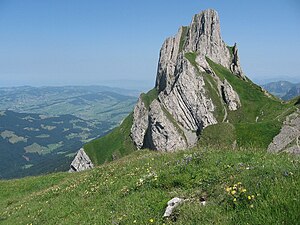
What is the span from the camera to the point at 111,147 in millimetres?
162125

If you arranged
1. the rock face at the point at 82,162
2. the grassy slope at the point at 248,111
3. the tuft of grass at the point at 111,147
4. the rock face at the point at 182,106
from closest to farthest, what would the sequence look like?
the grassy slope at the point at 248,111 → the rock face at the point at 182,106 → the rock face at the point at 82,162 → the tuft of grass at the point at 111,147

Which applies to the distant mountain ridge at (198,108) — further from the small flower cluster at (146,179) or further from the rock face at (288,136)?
the small flower cluster at (146,179)

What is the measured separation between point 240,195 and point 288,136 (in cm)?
9043

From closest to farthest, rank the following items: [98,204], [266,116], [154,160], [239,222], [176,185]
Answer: [239,222] < [176,185] < [98,204] < [154,160] < [266,116]

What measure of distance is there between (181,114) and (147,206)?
434 feet

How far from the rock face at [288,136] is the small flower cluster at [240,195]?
3281 inches

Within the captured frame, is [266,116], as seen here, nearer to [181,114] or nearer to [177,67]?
[181,114]

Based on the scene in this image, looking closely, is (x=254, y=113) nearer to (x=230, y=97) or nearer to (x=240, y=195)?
(x=230, y=97)

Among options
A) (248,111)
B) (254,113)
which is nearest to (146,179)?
(254,113)

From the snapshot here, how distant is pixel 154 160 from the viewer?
2000 cm

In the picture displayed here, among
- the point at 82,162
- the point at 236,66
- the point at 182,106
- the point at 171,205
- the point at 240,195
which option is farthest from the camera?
the point at 236,66

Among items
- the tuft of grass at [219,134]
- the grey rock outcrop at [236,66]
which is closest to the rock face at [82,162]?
the tuft of grass at [219,134]

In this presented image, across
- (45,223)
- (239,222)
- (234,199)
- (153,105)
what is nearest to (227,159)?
(234,199)

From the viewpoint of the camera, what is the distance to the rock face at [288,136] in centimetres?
8794
